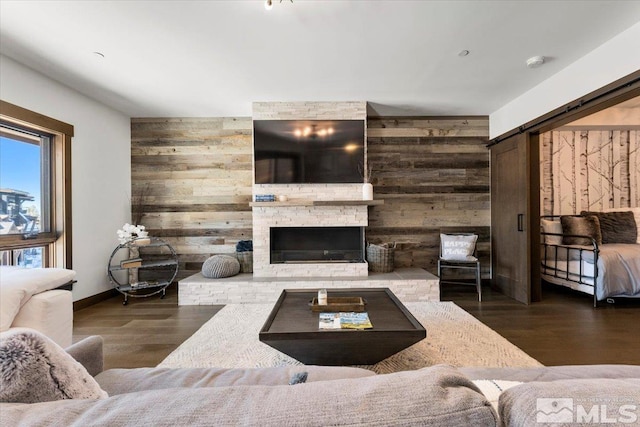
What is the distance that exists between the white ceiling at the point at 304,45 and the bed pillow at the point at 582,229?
1947 mm

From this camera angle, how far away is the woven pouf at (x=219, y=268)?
3707 millimetres

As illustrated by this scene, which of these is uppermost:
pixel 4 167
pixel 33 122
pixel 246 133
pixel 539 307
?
pixel 246 133

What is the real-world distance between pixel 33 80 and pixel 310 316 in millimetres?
3669

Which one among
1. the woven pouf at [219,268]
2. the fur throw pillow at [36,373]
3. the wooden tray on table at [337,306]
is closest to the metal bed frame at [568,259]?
the wooden tray on table at [337,306]

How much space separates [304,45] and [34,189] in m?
3.27

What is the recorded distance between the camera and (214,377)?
3.63 feet

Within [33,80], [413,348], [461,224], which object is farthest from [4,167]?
[461,224]

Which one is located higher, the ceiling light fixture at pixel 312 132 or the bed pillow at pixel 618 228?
the ceiling light fixture at pixel 312 132

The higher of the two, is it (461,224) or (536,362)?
(461,224)

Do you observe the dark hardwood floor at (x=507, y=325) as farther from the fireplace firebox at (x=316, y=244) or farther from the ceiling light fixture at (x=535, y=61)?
Result: the ceiling light fixture at (x=535, y=61)

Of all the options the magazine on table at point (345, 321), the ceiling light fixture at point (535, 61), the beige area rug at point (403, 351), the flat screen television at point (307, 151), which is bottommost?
the beige area rug at point (403, 351)

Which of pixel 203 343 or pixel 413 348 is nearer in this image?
pixel 413 348

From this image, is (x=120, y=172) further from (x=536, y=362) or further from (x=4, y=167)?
(x=536, y=362)

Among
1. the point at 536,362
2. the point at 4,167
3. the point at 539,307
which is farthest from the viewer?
the point at 539,307
